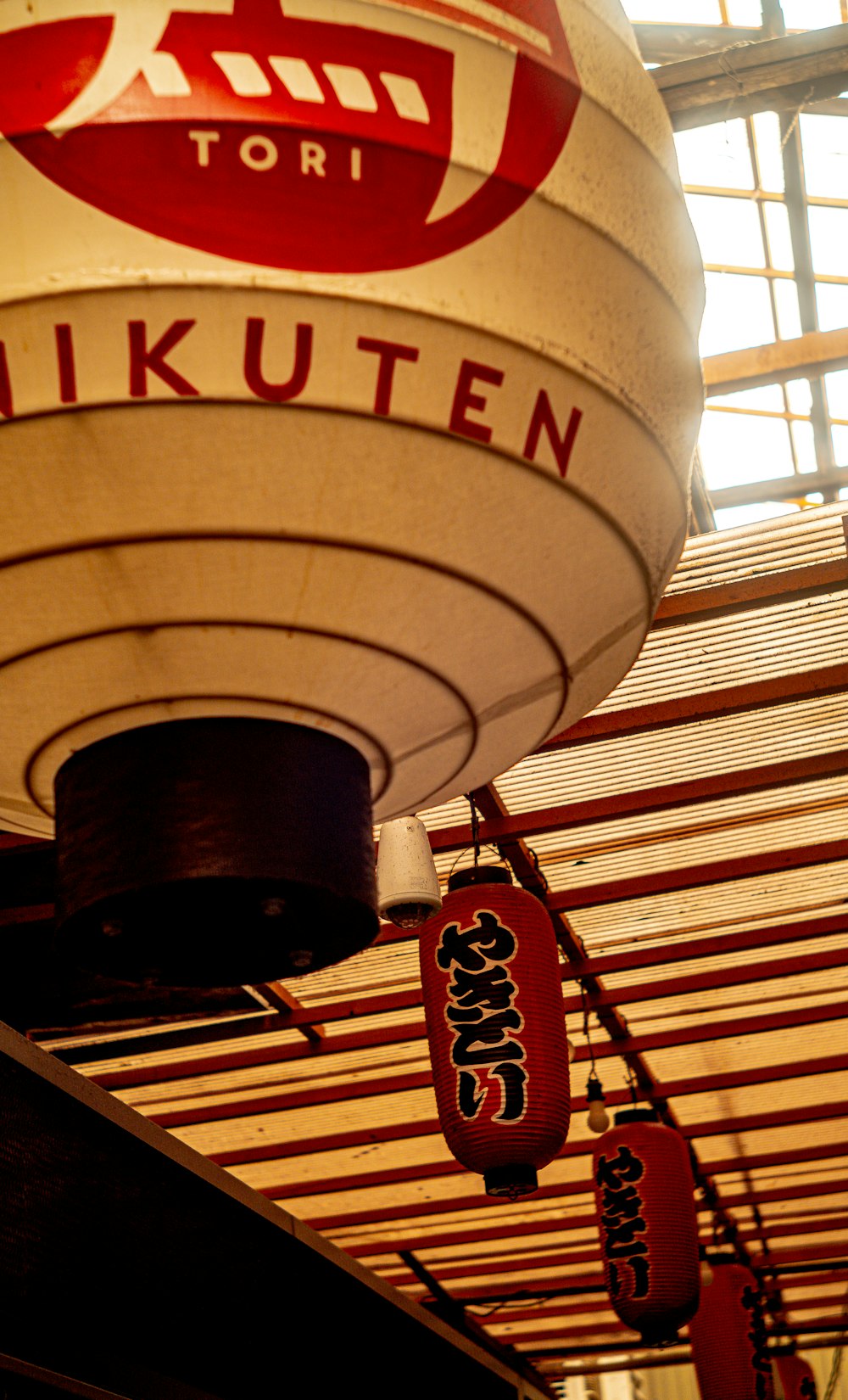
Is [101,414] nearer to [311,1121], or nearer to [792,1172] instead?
[311,1121]

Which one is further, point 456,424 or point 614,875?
point 614,875

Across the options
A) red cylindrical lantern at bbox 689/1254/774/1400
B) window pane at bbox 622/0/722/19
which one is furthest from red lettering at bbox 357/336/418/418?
red cylindrical lantern at bbox 689/1254/774/1400

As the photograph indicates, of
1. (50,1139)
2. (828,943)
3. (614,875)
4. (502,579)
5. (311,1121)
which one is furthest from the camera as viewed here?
(311,1121)

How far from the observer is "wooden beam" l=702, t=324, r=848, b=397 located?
8039 mm

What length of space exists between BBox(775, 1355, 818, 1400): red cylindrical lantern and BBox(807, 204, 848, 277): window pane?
26.5ft

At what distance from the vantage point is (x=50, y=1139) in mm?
3965

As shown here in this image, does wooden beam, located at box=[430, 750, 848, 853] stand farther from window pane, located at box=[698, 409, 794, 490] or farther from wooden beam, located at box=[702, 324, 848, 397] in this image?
window pane, located at box=[698, 409, 794, 490]

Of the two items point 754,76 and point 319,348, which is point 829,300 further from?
point 319,348

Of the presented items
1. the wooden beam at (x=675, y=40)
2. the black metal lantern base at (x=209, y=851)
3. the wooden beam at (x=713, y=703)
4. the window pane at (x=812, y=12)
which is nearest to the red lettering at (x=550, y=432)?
the black metal lantern base at (x=209, y=851)

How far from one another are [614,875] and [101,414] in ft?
23.3

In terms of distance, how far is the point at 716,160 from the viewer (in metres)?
9.54

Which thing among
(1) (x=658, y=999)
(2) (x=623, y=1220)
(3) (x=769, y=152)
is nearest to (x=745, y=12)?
(3) (x=769, y=152)

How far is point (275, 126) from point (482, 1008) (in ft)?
14.7

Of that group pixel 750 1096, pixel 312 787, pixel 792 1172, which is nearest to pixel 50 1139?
pixel 312 787
